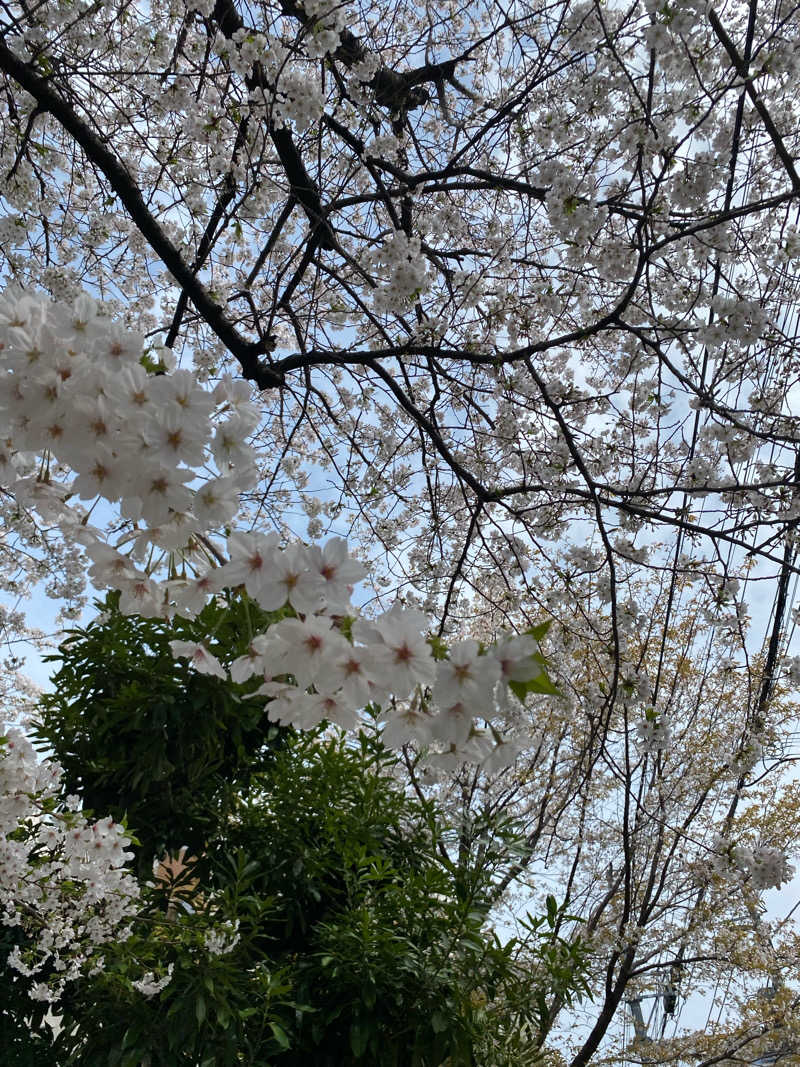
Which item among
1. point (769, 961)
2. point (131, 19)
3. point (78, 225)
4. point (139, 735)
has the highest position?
point (131, 19)

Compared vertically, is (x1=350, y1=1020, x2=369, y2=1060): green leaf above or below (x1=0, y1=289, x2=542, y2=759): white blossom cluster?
below

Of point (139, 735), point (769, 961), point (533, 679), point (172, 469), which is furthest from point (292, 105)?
point (769, 961)

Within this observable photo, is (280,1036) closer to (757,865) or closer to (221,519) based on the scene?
(221,519)

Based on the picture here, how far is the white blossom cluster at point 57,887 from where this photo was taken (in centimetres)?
171

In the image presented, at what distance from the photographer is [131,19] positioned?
340 centimetres

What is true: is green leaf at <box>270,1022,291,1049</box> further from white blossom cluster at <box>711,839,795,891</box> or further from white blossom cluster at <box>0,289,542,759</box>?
white blossom cluster at <box>711,839,795,891</box>

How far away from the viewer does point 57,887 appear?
1828 millimetres

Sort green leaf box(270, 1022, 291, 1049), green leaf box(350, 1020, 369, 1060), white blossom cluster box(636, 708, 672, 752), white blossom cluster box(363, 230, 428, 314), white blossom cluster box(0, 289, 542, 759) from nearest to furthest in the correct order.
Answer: white blossom cluster box(0, 289, 542, 759) → green leaf box(270, 1022, 291, 1049) → green leaf box(350, 1020, 369, 1060) → white blossom cluster box(363, 230, 428, 314) → white blossom cluster box(636, 708, 672, 752)

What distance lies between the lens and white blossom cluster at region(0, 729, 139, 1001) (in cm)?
171

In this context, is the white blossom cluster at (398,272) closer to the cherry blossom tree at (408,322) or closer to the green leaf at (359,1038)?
the cherry blossom tree at (408,322)

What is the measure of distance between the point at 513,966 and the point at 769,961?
447 centimetres

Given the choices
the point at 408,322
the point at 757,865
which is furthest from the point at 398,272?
the point at 757,865

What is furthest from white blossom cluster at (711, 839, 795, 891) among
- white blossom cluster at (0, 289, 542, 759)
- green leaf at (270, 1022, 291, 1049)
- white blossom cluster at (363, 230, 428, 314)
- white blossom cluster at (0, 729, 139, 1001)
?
white blossom cluster at (0, 289, 542, 759)

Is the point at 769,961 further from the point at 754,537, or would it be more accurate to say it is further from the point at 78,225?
the point at 78,225
